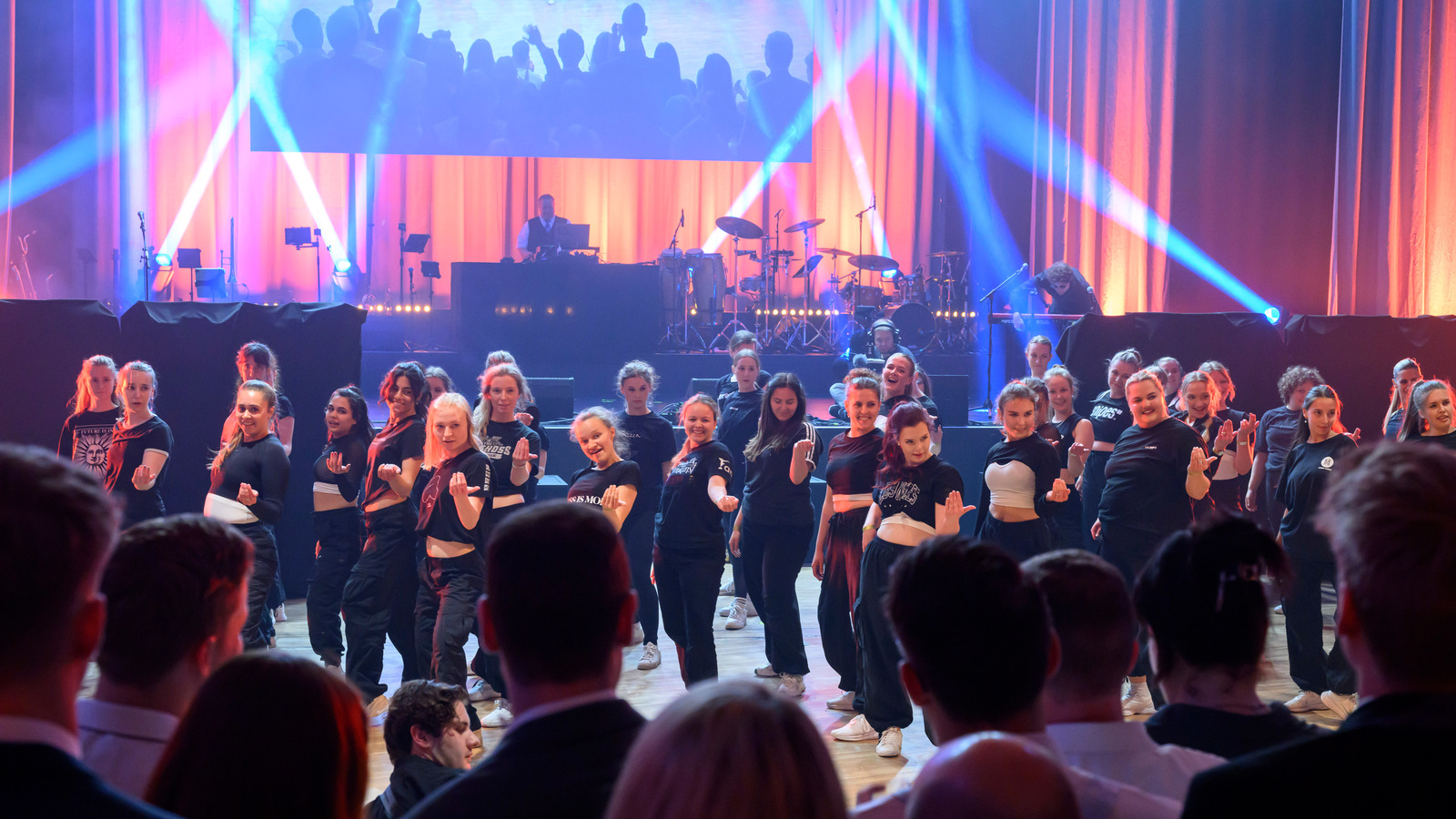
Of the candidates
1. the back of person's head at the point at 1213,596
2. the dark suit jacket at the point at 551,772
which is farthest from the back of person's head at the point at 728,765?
the back of person's head at the point at 1213,596

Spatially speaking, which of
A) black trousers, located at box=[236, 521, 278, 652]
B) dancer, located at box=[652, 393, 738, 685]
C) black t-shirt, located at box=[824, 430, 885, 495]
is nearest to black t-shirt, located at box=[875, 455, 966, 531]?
black t-shirt, located at box=[824, 430, 885, 495]

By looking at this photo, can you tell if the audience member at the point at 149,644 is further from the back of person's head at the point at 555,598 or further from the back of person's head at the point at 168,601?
the back of person's head at the point at 555,598

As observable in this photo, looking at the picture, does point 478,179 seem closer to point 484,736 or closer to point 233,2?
point 233,2

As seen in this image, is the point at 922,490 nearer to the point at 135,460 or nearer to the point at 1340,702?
the point at 1340,702

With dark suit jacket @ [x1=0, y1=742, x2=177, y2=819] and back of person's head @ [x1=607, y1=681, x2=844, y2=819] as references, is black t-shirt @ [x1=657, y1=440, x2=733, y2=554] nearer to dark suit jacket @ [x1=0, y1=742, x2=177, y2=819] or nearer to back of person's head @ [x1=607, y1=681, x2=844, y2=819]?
dark suit jacket @ [x1=0, y1=742, x2=177, y2=819]

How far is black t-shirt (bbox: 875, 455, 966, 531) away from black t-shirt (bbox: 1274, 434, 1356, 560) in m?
1.90

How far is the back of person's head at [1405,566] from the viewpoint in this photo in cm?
120

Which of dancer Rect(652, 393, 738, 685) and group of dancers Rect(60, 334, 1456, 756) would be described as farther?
dancer Rect(652, 393, 738, 685)

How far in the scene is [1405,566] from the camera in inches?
47.5

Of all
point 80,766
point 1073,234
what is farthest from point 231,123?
point 80,766

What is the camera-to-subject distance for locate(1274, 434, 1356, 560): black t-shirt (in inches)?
203

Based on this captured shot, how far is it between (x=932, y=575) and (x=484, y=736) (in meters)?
3.93

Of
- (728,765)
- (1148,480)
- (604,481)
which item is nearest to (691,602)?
(604,481)

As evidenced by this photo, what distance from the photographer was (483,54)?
14.1m
